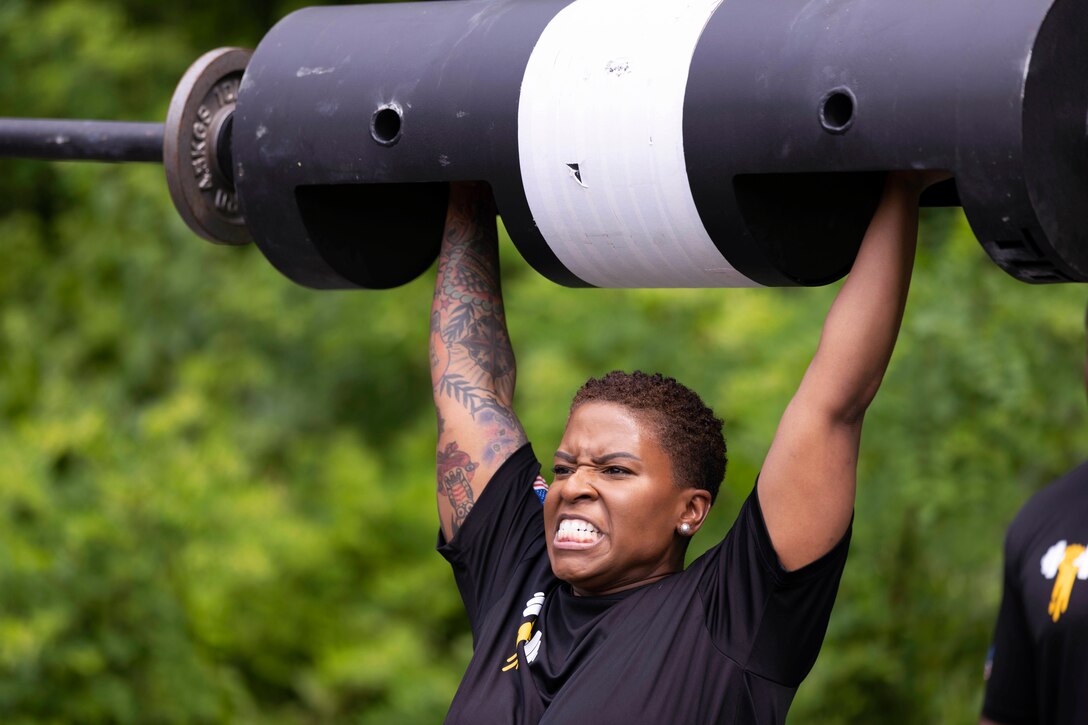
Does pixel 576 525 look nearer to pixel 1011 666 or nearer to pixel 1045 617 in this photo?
pixel 1045 617

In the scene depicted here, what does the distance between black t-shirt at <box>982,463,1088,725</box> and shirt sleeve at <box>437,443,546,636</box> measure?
1.13 metres

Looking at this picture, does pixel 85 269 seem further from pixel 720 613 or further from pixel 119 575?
pixel 720 613

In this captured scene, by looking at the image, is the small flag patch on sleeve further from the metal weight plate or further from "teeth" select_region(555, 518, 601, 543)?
the metal weight plate

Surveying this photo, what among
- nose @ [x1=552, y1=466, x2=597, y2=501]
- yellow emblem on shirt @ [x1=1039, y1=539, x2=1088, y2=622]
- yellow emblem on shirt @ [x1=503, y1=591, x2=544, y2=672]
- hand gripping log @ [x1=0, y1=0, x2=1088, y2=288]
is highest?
hand gripping log @ [x1=0, y1=0, x2=1088, y2=288]

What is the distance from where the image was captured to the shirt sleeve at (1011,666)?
3152 millimetres

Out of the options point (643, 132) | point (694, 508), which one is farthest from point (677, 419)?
point (643, 132)

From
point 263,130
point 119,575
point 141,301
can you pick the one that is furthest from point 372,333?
point 263,130

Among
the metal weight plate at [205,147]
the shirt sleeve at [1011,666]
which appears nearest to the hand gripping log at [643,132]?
the metal weight plate at [205,147]

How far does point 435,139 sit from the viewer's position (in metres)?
2.30

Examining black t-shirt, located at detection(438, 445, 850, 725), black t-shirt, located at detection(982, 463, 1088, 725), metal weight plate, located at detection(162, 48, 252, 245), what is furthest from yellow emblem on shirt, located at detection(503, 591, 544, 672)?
black t-shirt, located at detection(982, 463, 1088, 725)

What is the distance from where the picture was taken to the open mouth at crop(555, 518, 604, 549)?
225 cm

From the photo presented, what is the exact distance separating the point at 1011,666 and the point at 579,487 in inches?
54.8

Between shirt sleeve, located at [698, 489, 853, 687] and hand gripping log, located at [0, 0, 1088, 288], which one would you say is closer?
hand gripping log, located at [0, 0, 1088, 288]

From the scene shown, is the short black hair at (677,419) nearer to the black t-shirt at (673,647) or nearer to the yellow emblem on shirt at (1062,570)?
the black t-shirt at (673,647)
